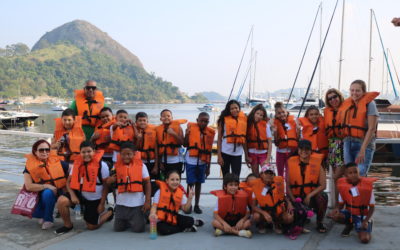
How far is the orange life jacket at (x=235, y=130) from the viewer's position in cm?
507

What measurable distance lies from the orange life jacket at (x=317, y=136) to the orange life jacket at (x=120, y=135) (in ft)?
7.35

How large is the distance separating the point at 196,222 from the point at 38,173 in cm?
195

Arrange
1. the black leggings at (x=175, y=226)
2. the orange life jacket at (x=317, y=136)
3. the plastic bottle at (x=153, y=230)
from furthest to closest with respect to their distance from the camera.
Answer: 1. the orange life jacket at (x=317, y=136)
2. the black leggings at (x=175, y=226)
3. the plastic bottle at (x=153, y=230)

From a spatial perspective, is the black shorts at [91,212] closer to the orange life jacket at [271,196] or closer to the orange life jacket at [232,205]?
the orange life jacket at [232,205]

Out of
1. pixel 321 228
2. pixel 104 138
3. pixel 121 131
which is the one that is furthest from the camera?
pixel 104 138

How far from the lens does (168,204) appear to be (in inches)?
169

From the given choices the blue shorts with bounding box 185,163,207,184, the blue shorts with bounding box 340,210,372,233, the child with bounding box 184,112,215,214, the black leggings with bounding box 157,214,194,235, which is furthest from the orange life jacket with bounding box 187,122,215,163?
the blue shorts with bounding box 340,210,372,233

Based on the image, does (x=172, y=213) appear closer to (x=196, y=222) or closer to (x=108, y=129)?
(x=196, y=222)

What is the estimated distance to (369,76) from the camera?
958 inches

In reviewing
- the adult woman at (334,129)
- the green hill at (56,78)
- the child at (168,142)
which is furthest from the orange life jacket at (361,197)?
the green hill at (56,78)

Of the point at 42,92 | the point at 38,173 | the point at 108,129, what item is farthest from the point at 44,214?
the point at 42,92

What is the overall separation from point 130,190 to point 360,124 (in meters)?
2.69

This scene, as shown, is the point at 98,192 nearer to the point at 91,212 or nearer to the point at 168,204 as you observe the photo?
the point at 91,212

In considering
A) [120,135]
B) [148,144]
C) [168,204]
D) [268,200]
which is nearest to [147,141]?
[148,144]
